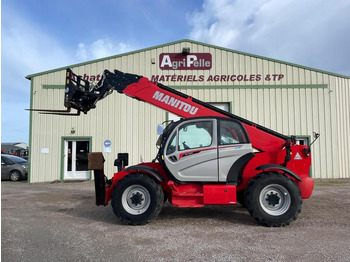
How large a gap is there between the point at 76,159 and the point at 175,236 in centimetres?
1135

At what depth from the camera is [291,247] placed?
4.53 m

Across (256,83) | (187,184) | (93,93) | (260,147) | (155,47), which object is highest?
(155,47)

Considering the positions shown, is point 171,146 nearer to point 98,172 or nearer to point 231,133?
point 231,133

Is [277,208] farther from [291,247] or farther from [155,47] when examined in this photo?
[155,47]

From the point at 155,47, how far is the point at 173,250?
41.0ft

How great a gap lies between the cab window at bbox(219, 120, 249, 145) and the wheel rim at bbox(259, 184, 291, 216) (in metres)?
1.13

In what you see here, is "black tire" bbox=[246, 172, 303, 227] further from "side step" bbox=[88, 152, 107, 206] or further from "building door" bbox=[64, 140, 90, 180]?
"building door" bbox=[64, 140, 90, 180]

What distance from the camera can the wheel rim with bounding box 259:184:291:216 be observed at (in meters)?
5.73

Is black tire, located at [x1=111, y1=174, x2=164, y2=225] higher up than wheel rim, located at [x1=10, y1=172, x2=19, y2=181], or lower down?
higher up

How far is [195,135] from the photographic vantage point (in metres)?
6.12

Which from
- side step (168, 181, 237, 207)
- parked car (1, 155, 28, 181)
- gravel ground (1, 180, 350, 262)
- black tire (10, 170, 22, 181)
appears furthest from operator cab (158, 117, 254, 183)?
black tire (10, 170, 22, 181)

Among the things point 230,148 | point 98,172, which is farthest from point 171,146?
point 98,172

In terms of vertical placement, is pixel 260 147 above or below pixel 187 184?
above

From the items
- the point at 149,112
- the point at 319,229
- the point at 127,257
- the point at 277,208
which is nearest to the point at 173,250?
the point at 127,257
